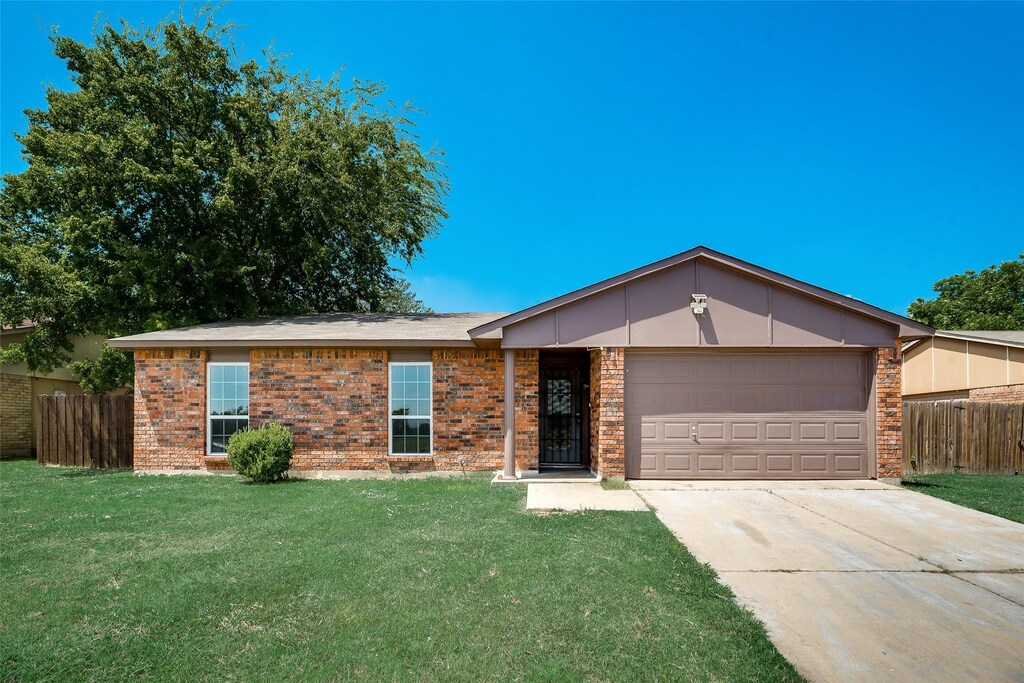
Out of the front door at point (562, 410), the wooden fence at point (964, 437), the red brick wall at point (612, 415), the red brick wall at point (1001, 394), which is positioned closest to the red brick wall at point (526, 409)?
the red brick wall at point (612, 415)

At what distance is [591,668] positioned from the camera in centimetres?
371

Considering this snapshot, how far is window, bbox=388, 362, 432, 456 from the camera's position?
11977 mm

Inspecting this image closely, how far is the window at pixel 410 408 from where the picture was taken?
39.3 ft

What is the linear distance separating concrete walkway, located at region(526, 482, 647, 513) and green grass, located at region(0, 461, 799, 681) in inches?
19.3

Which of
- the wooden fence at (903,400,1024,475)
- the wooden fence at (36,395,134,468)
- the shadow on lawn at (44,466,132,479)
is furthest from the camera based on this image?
the wooden fence at (36,395,134,468)

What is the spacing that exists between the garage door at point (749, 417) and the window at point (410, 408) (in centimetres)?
407

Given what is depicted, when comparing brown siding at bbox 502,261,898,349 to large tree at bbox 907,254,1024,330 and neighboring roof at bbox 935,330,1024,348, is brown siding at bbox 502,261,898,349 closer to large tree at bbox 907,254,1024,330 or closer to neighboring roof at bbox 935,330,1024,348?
neighboring roof at bbox 935,330,1024,348

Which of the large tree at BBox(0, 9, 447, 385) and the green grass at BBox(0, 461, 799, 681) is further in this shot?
the large tree at BBox(0, 9, 447, 385)

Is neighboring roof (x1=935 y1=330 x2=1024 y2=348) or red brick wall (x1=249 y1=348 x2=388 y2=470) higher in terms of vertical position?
neighboring roof (x1=935 y1=330 x2=1024 y2=348)

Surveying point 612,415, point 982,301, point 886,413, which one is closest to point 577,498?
point 612,415

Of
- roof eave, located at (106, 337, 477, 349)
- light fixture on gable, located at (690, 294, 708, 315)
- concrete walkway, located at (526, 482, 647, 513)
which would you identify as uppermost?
light fixture on gable, located at (690, 294, 708, 315)

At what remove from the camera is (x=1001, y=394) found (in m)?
15.7

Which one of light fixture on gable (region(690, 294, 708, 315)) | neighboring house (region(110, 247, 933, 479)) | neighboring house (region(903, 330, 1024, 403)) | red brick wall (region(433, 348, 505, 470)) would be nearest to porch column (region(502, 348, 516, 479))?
neighboring house (region(110, 247, 933, 479))

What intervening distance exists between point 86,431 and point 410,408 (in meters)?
8.92
